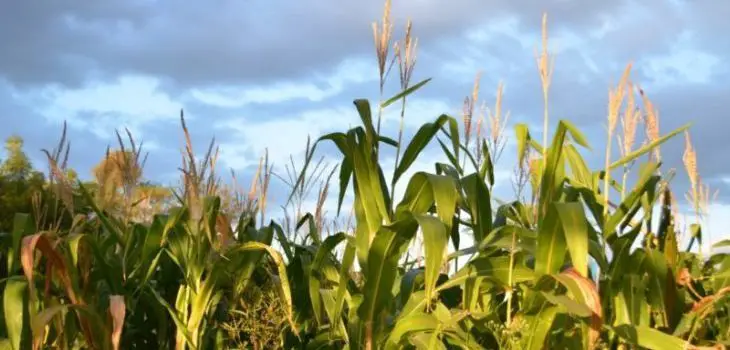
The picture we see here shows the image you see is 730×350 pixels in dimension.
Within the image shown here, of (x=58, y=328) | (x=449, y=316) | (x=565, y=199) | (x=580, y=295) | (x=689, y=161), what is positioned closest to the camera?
(x=580, y=295)

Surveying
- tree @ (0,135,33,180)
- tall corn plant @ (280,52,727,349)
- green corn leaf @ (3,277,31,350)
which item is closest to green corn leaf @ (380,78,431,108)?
tall corn plant @ (280,52,727,349)

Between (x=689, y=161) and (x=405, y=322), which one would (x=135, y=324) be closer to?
(x=405, y=322)

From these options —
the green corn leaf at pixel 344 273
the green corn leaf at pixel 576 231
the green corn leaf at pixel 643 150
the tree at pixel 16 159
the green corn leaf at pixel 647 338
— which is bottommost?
the green corn leaf at pixel 647 338

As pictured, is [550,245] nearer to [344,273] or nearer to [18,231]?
[344,273]

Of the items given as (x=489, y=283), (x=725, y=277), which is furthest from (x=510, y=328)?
(x=725, y=277)

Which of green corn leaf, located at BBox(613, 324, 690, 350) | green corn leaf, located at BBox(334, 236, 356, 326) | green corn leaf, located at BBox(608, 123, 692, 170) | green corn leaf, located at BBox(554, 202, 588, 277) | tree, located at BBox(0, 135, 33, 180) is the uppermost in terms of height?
tree, located at BBox(0, 135, 33, 180)

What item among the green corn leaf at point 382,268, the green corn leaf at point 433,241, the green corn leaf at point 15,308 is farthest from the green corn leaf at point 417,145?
the green corn leaf at point 15,308

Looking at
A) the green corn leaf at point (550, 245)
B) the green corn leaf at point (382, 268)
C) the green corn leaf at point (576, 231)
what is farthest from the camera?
the green corn leaf at point (382, 268)

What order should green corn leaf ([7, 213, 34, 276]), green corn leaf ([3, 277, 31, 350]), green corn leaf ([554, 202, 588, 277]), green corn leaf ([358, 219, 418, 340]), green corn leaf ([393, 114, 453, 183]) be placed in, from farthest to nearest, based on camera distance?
green corn leaf ([7, 213, 34, 276]), green corn leaf ([3, 277, 31, 350]), green corn leaf ([393, 114, 453, 183]), green corn leaf ([358, 219, 418, 340]), green corn leaf ([554, 202, 588, 277])

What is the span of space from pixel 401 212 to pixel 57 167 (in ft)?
4.84

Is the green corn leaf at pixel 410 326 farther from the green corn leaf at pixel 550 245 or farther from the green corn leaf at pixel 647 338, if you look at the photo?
the green corn leaf at pixel 647 338

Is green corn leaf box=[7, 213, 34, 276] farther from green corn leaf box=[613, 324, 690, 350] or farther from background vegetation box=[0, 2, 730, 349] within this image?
green corn leaf box=[613, 324, 690, 350]

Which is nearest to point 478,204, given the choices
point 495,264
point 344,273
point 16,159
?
point 495,264

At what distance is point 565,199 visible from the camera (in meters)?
3.22
